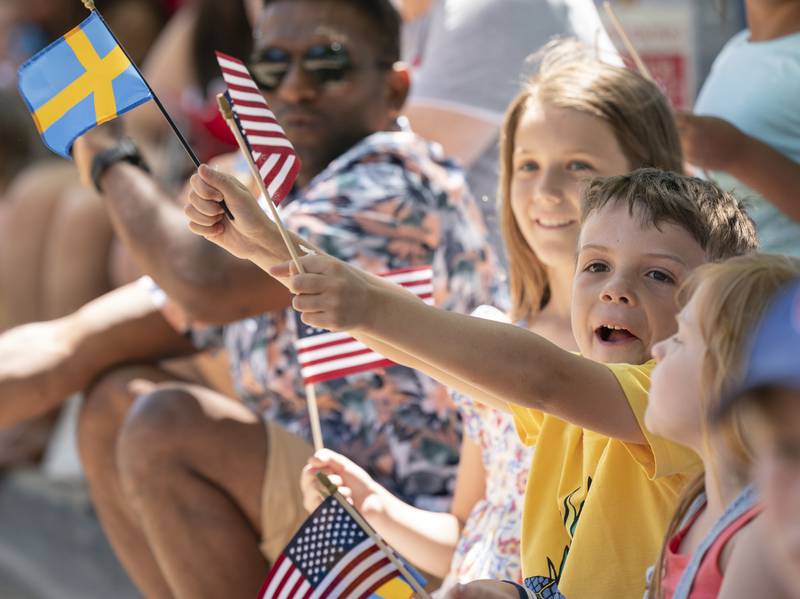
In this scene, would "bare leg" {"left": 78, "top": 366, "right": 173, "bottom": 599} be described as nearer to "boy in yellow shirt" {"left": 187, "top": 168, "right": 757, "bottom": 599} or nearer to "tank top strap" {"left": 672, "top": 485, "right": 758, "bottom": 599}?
"boy in yellow shirt" {"left": 187, "top": 168, "right": 757, "bottom": 599}

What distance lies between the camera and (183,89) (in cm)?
510

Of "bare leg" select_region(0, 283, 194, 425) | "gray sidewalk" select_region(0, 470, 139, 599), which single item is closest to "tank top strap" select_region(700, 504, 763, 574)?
"bare leg" select_region(0, 283, 194, 425)

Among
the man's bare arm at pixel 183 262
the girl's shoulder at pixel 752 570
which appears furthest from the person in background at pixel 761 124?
the girl's shoulder at pixel 752 570

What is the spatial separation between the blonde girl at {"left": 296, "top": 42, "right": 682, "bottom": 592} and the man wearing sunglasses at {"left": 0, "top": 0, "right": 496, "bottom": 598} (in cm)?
41

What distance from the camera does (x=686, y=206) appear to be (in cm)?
185

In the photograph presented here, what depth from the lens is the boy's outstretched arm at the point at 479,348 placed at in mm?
1696

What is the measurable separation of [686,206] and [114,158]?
1.52 m

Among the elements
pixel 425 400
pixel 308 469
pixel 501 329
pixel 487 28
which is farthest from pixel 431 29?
pixel 501 329

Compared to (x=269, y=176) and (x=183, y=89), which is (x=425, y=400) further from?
(x=183, y=89)

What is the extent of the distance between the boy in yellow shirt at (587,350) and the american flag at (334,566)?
0.18 meters

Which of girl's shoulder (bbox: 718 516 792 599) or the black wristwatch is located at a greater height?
girl's shoulder (bbox: 718 516 792 599)

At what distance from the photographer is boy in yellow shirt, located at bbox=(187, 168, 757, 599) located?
67.3 inches

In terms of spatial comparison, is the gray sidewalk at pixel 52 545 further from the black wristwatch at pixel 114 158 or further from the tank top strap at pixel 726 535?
the tank top strap at pixel 726 535

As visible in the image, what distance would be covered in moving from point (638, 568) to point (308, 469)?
608 millimetres
